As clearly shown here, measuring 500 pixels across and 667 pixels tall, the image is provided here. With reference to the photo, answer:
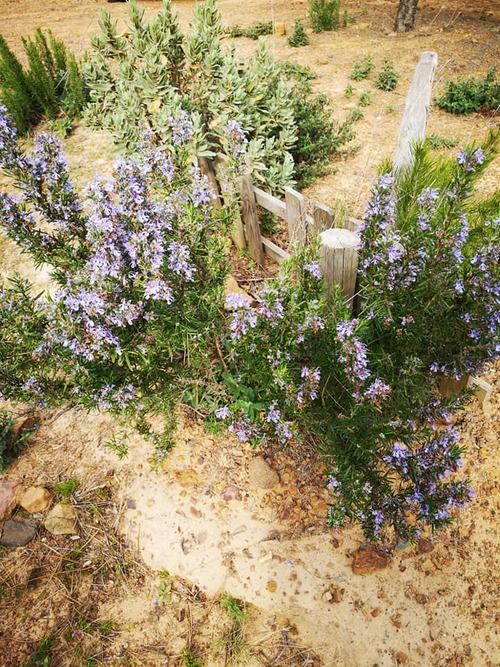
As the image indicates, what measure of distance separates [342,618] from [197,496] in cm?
116

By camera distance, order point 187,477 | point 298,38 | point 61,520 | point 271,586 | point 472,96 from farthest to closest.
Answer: point 298,38, point 472,96, point 187,477, point 61,520, point 271,586

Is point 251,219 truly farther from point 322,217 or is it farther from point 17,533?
point 17,533

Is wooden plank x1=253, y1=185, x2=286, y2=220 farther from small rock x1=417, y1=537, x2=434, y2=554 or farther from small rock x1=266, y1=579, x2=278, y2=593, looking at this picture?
small rock x1=266, y1=579, x2=278, y2=593

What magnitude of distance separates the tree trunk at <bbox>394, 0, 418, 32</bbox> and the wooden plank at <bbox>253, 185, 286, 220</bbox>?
7329 millimetres

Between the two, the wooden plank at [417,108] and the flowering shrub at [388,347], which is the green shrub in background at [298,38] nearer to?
the wooden plank at [417,108]

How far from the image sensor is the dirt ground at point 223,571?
2428mm

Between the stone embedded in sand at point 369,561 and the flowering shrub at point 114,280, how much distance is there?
1.56m

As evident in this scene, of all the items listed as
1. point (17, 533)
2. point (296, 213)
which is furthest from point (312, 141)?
point (17, 533)

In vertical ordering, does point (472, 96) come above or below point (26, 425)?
above

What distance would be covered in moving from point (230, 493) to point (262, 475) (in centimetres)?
26

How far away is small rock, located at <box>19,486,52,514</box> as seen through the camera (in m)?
2.96

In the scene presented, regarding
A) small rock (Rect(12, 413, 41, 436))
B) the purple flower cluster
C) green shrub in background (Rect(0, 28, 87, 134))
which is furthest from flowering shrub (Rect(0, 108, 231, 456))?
green shrub in background (Rect(0, 28, 87, 134))

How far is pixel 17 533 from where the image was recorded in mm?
2865

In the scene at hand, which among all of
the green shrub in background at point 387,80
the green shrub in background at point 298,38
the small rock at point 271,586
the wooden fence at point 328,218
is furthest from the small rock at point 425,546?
the green shrub in background at point 298,38
